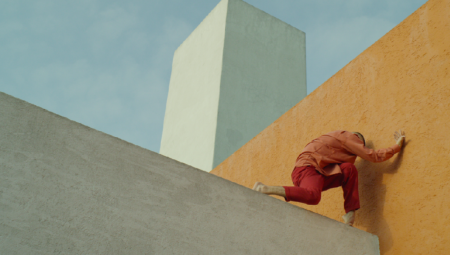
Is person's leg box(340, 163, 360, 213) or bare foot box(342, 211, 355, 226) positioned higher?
person's leg box(340, 163, 360, 213)

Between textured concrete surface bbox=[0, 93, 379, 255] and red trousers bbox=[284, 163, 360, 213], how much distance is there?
1.28ft

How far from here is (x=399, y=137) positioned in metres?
3.97

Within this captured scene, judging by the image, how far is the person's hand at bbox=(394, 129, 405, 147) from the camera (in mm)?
3914

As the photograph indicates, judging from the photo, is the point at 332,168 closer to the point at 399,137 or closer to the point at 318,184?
the point at 318,184

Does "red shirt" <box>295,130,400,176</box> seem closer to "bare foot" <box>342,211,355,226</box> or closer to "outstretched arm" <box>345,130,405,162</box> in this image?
"outstretched arm" <box>345,130,405,162</box>

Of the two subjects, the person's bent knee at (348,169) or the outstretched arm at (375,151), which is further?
the person's bent knee at (348,169)

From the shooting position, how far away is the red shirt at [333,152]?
4.12m

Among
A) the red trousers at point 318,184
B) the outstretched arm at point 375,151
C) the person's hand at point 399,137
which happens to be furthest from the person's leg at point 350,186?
the person's hand at point 399,137

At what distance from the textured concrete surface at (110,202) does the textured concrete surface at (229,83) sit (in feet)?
19.2

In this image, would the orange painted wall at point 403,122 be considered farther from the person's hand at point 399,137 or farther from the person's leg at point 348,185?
the person's leg at point 348,185

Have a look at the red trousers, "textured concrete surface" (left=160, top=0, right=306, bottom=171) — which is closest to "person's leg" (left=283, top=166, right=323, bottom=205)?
the red trousers

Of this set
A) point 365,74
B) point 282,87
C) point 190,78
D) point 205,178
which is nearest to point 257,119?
point 282,87

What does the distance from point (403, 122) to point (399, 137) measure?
16 centimetres

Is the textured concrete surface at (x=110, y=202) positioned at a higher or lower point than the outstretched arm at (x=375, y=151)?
lower
